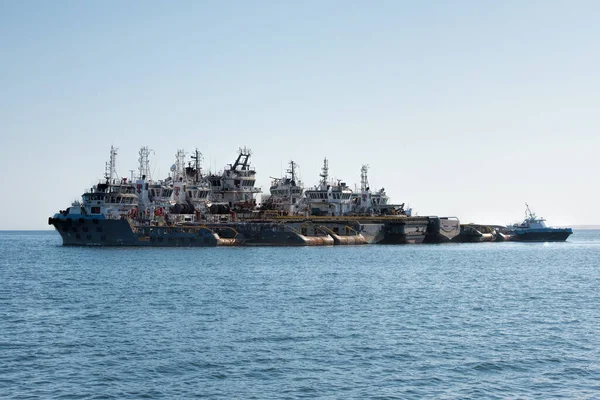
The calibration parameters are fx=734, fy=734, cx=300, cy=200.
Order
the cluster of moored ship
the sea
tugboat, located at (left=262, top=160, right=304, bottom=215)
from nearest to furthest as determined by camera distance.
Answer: the sea < the cluster of moored ship < tugboat, located at (left=262, top=160, right=304, bottom=215)

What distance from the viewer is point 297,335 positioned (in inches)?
1462

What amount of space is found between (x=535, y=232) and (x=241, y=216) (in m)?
66.7

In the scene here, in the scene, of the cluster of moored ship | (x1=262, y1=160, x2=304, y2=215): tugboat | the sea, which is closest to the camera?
the sea

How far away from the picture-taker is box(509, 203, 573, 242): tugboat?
157375 mm

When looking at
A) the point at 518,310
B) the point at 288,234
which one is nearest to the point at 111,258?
the point at 288,234

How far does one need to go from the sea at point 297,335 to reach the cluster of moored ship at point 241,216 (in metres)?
37.3

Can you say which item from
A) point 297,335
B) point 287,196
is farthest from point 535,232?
point 297,335

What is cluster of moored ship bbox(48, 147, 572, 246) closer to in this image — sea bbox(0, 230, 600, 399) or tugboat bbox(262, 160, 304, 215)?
tugboat bbox(262, 160, 304, 215)

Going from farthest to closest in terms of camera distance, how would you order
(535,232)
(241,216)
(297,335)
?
(535,232)
(241,216)
(297,335)

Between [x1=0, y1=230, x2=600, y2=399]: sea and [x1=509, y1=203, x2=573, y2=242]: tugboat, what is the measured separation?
3529 inches

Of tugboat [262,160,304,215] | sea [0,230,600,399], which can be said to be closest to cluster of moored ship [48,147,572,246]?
tugboat [262,160,304,215]

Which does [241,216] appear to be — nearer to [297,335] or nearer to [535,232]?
[535,232]

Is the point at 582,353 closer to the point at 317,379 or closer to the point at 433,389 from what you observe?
the point at 433,389

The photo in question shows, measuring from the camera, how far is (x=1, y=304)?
49344 millimetres
